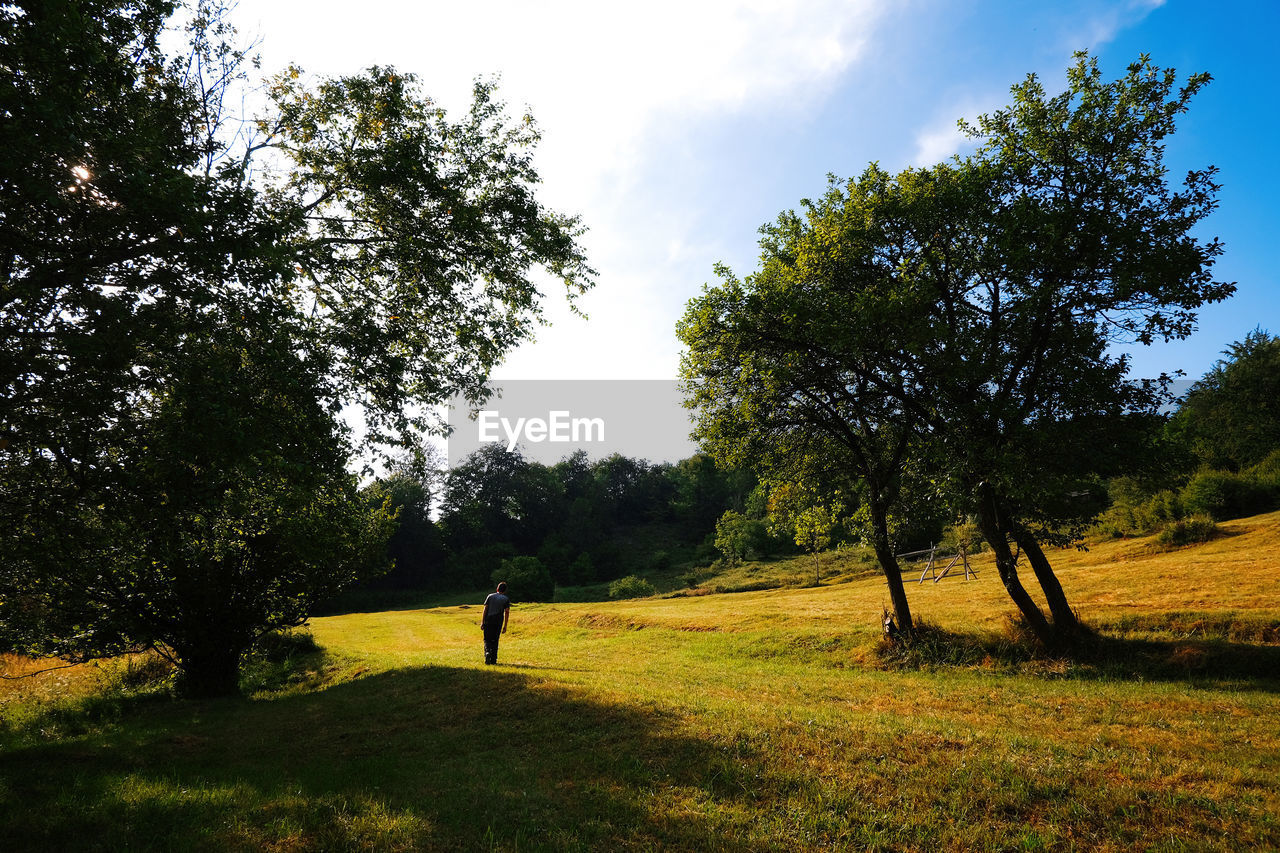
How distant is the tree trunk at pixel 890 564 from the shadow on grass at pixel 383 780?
32.5 ft

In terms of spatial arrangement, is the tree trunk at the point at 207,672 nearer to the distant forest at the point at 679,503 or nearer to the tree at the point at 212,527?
the tree at the point at 212,527

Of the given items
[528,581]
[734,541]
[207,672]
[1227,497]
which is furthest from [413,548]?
[1227,497]

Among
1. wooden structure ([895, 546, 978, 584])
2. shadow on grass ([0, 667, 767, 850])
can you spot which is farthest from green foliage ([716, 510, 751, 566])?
shadow on grass ([0, 667, 767, 850])

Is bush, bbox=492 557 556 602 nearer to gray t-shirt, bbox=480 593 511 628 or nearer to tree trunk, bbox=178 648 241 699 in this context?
tree trunk, bbox=178 648 241 699

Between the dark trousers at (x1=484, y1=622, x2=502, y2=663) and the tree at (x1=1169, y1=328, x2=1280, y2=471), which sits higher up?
the tree at (x1=1169, y1=328, x2=1280, y2=471)

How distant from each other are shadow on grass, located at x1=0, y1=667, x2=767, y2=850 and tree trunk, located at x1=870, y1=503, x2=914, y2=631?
32.5 feet

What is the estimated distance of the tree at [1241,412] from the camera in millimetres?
39906

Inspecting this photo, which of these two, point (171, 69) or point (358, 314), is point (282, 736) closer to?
point (358, 314)

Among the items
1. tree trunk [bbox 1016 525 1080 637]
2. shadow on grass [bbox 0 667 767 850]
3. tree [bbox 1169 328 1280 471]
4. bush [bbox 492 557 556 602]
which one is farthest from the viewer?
bush [bbox 492 557 556 602]

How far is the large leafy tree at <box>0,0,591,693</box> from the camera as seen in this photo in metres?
7.52

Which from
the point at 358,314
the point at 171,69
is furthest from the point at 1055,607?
the point at 171,69

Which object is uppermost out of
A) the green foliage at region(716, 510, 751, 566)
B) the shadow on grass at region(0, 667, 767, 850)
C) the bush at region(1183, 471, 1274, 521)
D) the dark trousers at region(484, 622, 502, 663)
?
the bush at region(1183, 471, 1274, 521)

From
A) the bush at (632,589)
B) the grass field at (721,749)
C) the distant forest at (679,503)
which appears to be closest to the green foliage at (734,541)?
the distant forest at (679,503)

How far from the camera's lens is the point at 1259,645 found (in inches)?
461
